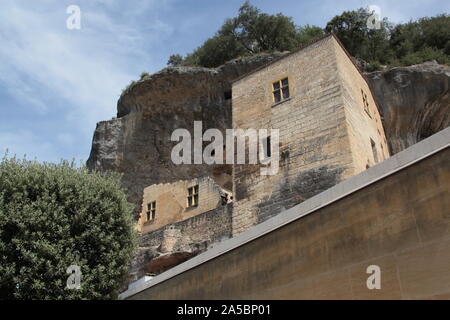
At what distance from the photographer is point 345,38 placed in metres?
30.7

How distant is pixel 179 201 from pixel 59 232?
11344mm

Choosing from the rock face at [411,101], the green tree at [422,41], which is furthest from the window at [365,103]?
the green tree at [422,41]

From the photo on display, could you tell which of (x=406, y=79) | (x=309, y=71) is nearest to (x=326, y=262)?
(x=309, y=71)

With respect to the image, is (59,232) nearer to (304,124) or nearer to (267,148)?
(267,148)

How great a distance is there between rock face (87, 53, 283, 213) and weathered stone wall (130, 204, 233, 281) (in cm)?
956

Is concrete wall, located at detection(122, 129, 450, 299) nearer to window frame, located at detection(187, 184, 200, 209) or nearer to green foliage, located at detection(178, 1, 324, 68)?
window frame, located at detection(187, 184, 200, 209)

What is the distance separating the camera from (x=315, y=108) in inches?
671

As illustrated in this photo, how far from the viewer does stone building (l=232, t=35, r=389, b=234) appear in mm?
15805

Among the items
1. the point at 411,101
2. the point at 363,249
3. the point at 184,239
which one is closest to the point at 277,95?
the point at 184,239

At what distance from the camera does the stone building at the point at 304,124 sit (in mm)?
15805

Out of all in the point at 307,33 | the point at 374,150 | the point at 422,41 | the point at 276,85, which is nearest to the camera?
the point at 374,150

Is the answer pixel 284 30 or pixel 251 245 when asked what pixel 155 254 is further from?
pixel 284 30

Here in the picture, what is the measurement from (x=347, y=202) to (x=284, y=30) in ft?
89.3

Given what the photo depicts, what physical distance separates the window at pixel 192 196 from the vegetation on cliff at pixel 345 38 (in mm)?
12996
